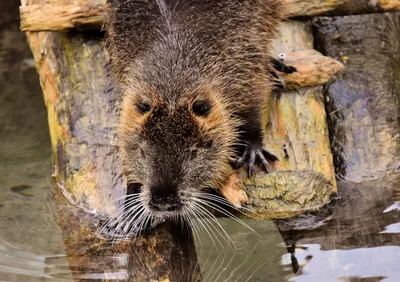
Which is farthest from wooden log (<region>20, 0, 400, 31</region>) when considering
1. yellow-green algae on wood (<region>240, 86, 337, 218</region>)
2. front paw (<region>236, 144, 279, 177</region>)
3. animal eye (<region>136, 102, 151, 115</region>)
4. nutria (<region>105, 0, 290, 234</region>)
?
front paw (<region>236, 144, 279, 177</region>)

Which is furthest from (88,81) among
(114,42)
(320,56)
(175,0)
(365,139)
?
(365,139)

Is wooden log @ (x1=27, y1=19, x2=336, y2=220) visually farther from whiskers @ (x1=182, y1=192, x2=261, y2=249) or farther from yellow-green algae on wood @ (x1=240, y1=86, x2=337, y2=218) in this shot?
whiskers @ (x1=182, y1=192, x2=261, y2=249)

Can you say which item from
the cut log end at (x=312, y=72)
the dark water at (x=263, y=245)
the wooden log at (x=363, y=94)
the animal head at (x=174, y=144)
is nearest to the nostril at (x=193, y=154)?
the animal head at (x=174, y=144)

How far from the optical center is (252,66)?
13.3ft

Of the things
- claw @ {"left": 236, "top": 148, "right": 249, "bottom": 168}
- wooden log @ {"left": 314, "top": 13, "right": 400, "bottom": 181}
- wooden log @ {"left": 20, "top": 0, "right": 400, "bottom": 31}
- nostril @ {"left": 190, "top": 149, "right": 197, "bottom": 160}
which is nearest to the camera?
nostril @ {"left": 190, "top": 149, "right": 197, "bottom": 160}

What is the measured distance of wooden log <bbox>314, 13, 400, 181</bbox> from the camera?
13.9 feet

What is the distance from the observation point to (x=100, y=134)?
399cm

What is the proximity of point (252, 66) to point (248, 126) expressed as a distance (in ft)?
1.05

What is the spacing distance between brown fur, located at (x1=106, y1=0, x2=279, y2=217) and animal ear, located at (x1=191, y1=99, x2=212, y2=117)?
0.06ft

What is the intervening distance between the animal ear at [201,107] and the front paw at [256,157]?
0.34 meters

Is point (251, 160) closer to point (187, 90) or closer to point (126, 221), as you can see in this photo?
point (187, 90)

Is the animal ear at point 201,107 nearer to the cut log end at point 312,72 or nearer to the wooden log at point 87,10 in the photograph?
the cut log end at point 312,72

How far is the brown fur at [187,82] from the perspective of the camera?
11.6 feet

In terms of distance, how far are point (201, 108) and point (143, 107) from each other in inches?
10.9
